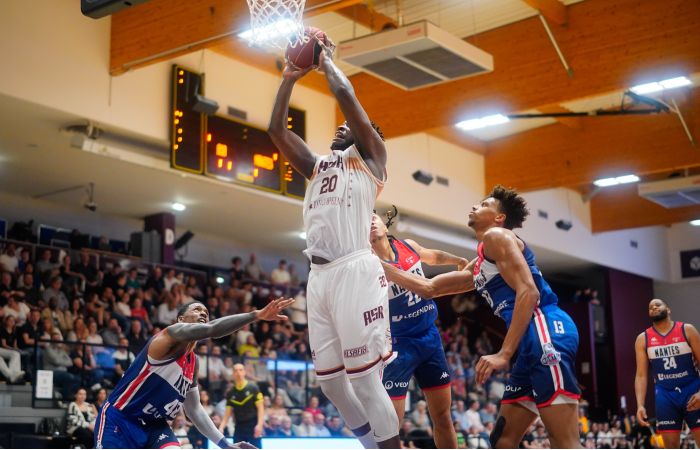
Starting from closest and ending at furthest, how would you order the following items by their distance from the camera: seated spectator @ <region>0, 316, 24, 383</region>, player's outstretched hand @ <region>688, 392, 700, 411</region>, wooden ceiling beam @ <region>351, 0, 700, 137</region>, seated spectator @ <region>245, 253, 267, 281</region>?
player's outstretched hand @ <region>688, 392, 700, 411</region>
seated spectator @ <region>0, 316, 24, 383</region>
wooden ceiling beam @ <region>351, 0, 700, 137</region>
seated spectator @ <region>245, 253, 267, 281</region>

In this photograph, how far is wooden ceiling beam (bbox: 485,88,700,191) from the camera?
17734 mm

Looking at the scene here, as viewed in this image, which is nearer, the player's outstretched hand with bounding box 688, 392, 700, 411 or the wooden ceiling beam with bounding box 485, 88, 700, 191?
the player's outstretched hand with bounding box 688, 392, 700, 411

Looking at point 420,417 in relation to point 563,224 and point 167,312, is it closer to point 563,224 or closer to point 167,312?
point 167,312

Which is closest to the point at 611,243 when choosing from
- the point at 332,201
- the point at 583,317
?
the point at 583,317

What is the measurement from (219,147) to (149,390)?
8.35 m

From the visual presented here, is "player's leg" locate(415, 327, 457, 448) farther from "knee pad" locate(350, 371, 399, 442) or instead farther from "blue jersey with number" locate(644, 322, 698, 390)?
"blue jersey with number" locate(644, 322, 698, 390)

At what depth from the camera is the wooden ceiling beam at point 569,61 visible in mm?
13203

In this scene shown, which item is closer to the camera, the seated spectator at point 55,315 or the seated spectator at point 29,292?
the seated spectator at point 55,315

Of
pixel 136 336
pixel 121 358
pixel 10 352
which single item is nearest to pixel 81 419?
pixel 10 352

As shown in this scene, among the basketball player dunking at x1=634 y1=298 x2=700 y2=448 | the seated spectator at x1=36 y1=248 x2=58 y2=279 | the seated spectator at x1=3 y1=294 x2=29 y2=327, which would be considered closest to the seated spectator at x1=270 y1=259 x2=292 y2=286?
the seated spectator at x1=36 y1=248 x2=58 y2=279

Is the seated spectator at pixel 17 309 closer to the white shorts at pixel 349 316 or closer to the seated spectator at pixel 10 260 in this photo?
the seated spectator at pixel 10 260

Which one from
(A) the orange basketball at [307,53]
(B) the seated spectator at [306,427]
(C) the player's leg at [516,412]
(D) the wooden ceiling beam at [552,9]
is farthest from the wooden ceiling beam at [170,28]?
(C) the player's leg at [516,412]

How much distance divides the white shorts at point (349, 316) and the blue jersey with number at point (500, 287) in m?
0.94

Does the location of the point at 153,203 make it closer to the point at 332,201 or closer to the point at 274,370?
the point at 274,370
